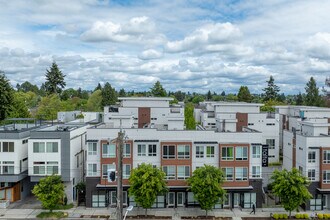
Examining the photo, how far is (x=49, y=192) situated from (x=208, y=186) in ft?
57.1

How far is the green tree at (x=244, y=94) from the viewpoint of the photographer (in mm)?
114125

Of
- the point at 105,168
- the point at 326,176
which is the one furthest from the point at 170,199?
the point at 326,176

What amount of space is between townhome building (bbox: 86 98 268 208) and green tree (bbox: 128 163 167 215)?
3442 mm

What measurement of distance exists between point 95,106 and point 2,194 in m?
66.2

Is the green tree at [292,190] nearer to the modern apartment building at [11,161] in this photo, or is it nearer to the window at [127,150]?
the window at [127,150]

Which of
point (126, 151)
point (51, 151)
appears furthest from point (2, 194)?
point (126, 151)

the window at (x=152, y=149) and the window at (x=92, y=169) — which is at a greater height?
the window at (x=152, y=149)

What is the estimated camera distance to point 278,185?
124 ft

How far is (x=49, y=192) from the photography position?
37875mm

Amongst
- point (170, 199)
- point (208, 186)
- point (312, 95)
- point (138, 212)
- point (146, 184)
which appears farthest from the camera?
point (312, 95)

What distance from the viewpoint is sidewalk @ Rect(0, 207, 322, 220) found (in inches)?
1508

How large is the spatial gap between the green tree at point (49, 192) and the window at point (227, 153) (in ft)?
62.9

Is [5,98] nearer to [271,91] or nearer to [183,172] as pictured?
[183,172]

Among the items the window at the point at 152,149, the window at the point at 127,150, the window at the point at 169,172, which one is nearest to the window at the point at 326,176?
the window at the point at 169,172
